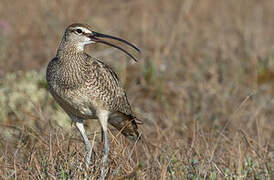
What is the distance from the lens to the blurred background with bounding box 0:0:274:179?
5.30 m

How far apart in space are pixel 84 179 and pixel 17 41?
5.01 m

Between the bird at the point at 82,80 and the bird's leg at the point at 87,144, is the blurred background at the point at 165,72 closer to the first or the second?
the bird's leg at the point at 87,144

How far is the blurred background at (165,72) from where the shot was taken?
5301mm

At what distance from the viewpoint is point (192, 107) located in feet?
23.6

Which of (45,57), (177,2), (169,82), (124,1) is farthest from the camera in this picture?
(177,2)

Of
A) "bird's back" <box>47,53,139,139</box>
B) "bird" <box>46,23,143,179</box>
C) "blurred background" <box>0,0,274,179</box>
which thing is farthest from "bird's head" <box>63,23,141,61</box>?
"blurred background" <box>0,0,274,179</box>

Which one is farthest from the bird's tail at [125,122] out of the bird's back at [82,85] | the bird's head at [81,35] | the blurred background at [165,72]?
the bird's head at [81,35]

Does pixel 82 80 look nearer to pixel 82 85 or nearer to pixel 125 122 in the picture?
pixel 82 85

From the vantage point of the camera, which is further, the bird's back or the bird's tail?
the bird's tail

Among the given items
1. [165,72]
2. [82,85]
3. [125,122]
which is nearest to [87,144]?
[82,85]

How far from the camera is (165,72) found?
791 centimetres

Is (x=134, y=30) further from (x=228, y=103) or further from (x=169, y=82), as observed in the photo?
(x=228, y=103)

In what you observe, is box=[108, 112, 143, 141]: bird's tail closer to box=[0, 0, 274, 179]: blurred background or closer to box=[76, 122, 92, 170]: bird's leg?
box=[0, 0, 274, 179]: blurred background

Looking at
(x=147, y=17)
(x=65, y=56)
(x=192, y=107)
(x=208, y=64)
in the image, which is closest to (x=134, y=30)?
(x=147, y=17)
